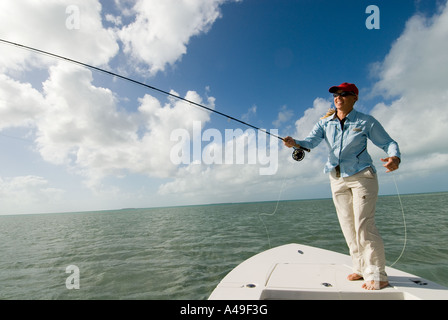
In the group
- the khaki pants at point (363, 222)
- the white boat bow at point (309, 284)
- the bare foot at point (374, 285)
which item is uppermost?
the khaki pants at point (363, 222)

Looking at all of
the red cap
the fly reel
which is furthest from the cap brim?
the fly reel

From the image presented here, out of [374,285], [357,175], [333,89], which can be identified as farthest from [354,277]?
[333,89]

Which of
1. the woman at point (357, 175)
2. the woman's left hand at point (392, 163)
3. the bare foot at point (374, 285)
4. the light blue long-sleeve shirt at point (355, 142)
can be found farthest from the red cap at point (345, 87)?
the bare foot at point (374, 285)

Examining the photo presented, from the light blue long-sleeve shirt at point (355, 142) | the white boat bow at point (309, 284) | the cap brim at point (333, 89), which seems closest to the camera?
the white boat bow at point (309, 284)

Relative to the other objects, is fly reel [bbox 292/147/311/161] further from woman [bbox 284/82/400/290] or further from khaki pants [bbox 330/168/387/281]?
khaki pants [bbox 330/168/387/281]

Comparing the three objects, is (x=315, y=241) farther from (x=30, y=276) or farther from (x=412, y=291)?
(x=30, y=276)

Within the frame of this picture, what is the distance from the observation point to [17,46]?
5.29 m

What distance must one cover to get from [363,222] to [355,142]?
1.00m

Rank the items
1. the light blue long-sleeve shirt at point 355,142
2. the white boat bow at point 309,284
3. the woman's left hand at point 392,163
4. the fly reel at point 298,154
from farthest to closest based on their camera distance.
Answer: the fly reel at point 298,154 → the light blue long-sleeve shirt at point 355,142 → the woman's left hand at point 392,163 → the white boat bow at point 309,284

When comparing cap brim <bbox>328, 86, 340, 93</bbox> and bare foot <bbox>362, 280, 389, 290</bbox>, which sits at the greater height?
cap brim <bbox>328, 86, 340, 93</bbox>

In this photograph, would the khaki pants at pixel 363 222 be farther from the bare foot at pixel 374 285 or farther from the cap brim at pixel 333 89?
the cap brim at pixel 333 89

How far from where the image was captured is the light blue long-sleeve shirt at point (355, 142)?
2.70 metres

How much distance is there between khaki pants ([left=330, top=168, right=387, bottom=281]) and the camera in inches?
100
